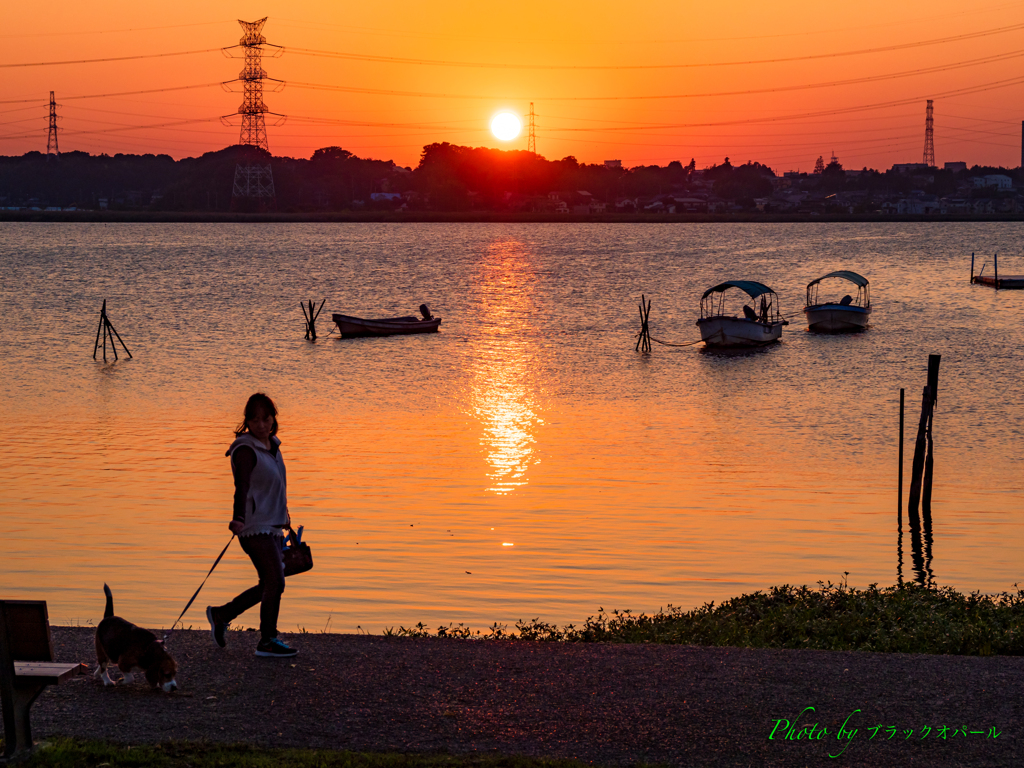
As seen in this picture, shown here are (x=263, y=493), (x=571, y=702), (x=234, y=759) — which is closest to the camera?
(x=234, y=759)

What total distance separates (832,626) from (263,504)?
6.19 m

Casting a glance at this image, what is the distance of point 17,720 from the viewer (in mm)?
7391

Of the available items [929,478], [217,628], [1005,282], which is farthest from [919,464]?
[1005,282]

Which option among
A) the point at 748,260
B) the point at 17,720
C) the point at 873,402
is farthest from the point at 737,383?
the point at 748,260

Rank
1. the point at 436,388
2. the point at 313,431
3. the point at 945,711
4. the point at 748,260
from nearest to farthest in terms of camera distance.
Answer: the point at 945,711 < the point at 313,431 < the point at 436,388 < the point at 748,260

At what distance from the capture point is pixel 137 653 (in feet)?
28.5

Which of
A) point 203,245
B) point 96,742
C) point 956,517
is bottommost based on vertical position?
point 956,517

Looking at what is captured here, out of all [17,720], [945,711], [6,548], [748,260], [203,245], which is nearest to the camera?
[17,720]

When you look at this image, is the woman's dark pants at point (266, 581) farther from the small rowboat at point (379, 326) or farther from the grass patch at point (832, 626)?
the small rowboat at point (379, 326)

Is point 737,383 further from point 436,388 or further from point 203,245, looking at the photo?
point 203,245

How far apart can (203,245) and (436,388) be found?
16004 cm

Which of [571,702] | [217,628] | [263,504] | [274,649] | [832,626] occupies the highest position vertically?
[263,504]

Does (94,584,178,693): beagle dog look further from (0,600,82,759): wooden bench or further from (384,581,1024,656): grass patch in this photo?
(384,581,1024,656): grass patch

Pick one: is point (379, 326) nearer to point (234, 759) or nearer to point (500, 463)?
point (500, 463)
